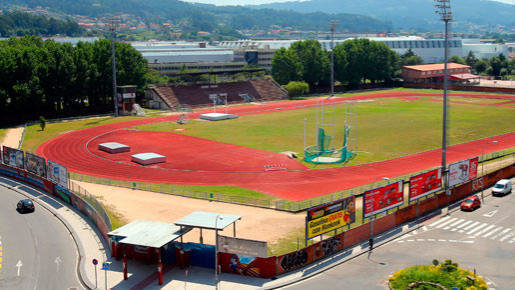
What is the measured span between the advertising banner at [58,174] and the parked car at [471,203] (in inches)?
1473

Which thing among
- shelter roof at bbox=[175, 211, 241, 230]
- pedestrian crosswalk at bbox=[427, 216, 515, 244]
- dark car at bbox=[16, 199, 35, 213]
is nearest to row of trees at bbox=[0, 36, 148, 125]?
dark car at bbox=[16, 199, 35, 213]

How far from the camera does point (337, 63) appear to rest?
491 feet

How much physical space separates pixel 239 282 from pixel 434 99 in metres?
108

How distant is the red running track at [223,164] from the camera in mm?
54094

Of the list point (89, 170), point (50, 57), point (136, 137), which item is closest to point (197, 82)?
point (50, 57)

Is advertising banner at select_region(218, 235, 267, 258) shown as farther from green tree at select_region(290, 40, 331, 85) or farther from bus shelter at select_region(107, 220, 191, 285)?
green tree at select_region(290, 40, 331, 85)

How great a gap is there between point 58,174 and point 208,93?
78.1 meters

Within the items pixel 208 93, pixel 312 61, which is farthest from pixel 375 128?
pixel 312 61

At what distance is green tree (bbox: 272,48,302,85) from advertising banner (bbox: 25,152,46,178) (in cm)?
9581

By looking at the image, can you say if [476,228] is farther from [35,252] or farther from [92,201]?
[35,252]

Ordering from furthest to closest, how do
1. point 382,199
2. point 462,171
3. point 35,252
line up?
Result: 1. point 462,171
2. point 382,199
3. point 35,252

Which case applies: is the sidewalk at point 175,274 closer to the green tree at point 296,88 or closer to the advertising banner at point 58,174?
the advertising banner at point 58,174

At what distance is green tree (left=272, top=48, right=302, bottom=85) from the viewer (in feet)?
469

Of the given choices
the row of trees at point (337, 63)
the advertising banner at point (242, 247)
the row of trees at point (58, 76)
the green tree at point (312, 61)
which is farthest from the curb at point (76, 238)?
the green tree at point (312, 61)
